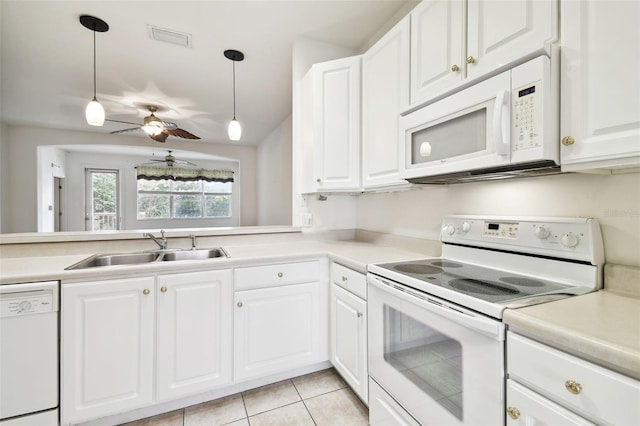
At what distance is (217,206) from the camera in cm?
735

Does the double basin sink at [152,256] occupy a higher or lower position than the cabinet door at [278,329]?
higher

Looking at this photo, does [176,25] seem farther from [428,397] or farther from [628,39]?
[428,397]

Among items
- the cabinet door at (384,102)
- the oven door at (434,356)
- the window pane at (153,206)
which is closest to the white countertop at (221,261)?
the oven door at (434,356)

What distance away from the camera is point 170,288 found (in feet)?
5.03

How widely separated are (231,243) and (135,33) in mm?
1921

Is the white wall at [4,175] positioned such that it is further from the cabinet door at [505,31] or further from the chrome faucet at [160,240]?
the cabinet door at [505,31]

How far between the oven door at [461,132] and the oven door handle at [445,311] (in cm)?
57

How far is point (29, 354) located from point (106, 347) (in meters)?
0.29

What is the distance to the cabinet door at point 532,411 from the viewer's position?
68 cm

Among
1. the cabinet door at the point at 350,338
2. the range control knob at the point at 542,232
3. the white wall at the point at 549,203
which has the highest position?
the white wall at the point at 549,203

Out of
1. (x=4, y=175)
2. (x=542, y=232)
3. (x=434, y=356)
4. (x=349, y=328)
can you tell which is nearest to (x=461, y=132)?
(x=542, y=232)

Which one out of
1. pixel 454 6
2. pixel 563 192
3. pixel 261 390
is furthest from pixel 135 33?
pixel 563 192

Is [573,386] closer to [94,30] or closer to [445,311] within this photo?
[445,311]

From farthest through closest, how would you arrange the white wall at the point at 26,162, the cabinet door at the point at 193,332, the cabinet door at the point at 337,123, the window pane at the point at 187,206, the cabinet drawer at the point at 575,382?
the window pane at the point at 187,206
the white wall at the point at 26,162
the cabinet door at the point at 337,123
the cabinet door at the point at 193,332
the cabinet drawer at the point at 575,382
